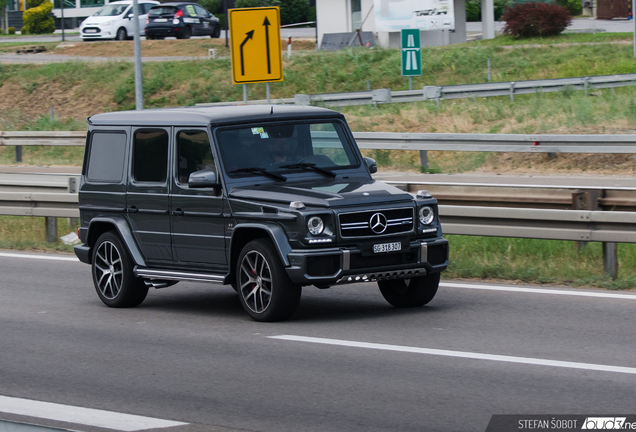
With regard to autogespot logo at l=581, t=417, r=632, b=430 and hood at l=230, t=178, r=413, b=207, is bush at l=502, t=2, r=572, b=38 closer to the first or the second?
hood at l=230, t=178, r=413, b=207

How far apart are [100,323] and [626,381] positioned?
465 centimetres

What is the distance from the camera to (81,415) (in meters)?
5.99

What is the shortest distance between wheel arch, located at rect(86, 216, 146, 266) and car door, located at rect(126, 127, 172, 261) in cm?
6

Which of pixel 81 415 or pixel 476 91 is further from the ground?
pixel 476 91

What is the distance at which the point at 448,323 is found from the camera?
27.3 feet

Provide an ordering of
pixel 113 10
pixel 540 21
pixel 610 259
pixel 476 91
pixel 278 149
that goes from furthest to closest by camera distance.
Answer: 1. pixel 113 10
2. pixel 540 21
3. pixel 476 91
4. pixel 610 259
5. pixel 278 149

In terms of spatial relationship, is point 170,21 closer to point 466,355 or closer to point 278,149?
point 278,149

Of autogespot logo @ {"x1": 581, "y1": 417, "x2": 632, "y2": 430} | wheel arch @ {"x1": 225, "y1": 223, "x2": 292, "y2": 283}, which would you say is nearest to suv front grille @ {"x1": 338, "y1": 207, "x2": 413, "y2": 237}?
wheel arch @ {"x1": 225, "y1": 223, "x2": 292, "y2": 283}

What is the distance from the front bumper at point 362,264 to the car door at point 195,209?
988 millimetres

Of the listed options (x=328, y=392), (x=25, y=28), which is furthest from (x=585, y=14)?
(x=328, y=392)

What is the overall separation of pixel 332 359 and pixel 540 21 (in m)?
38.4

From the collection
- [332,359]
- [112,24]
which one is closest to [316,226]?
[332,359]

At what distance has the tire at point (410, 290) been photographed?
8883 mm

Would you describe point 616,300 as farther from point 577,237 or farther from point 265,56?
point 265,56
